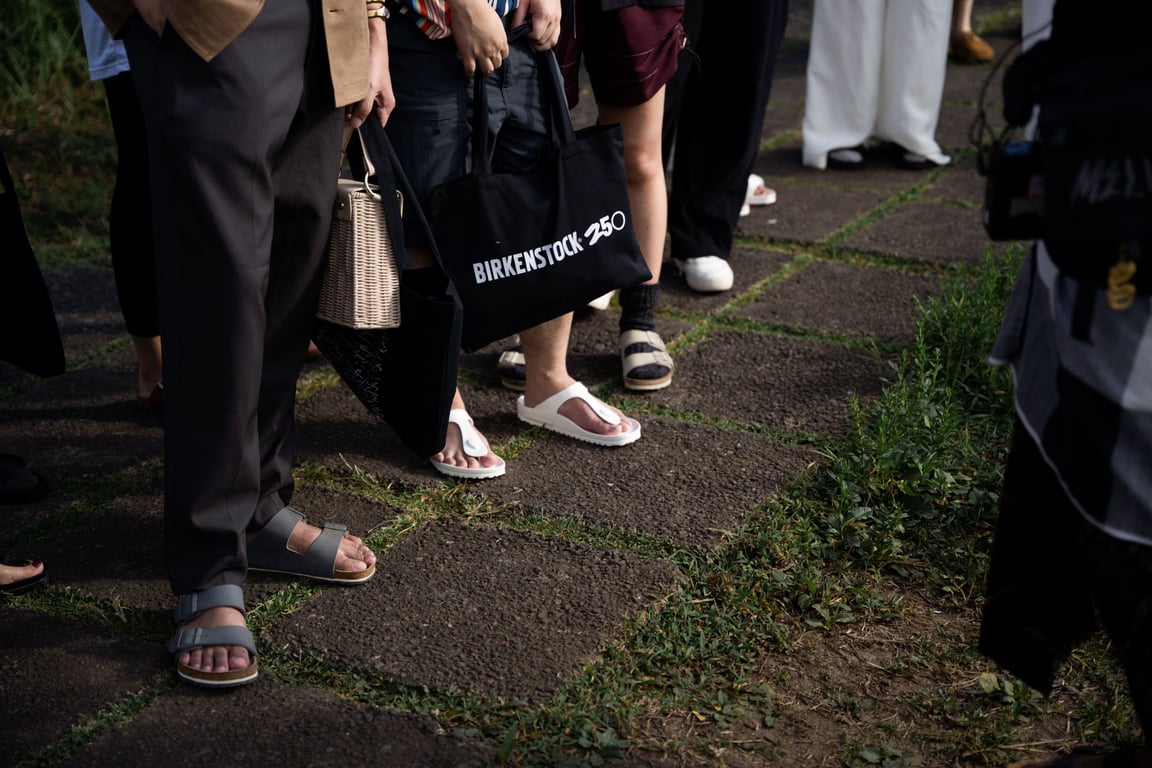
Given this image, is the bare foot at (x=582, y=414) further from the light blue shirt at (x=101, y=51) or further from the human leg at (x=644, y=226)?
the light blue shirt at (x=101, y=51)

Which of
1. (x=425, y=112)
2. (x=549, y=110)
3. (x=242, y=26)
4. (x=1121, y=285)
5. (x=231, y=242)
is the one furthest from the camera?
(x=549, y=110)

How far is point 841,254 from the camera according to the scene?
14.7 feet

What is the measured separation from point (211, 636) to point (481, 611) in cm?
51

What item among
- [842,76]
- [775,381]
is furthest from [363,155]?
[842,76]

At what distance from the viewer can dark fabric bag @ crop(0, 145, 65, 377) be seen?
251cm

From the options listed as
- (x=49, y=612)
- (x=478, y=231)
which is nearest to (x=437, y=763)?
(x=49, y=612)

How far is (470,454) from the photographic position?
2957 millimetres

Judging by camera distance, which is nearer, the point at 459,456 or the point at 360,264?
the point at 360,264

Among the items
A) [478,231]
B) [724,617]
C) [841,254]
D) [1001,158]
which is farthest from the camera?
[841,254]

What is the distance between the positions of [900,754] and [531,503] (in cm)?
107

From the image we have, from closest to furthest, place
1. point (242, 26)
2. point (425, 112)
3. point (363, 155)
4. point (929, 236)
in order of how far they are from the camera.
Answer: point (242, 26) < point (363, 155) < point (425, 112) < point (929, 236)

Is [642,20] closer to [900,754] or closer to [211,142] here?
[211,142]

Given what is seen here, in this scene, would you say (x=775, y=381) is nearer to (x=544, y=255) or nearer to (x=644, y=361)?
(x=644, y=361)

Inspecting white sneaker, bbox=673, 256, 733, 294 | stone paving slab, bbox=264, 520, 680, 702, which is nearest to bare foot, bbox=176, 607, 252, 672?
stone paving slab, bbox=264, 520, 680, 702
